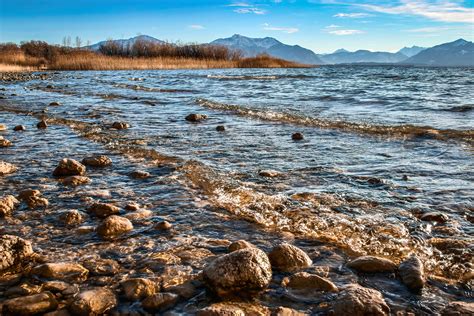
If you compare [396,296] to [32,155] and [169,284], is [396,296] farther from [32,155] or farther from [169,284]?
[32,155]

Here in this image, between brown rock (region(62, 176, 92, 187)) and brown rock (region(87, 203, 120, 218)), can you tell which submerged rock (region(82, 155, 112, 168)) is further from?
brown rock (region(87, 203, 120, 218))

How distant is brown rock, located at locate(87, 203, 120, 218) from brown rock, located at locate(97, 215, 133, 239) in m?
0.32

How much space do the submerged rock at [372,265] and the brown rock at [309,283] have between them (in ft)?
1.02

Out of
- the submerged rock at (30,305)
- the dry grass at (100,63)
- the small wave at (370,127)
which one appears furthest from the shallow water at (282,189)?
the dry grass at (100,63)

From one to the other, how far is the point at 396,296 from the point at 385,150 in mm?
4499

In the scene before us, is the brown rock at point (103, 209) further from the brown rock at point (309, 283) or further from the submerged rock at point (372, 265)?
the submerged rock at point (372, 265)

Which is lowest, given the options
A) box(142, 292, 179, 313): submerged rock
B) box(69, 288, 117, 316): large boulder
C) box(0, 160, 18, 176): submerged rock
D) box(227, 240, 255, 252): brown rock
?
box(142, 292, 179, 313): submerged rock

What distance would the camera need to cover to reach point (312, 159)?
229 inches

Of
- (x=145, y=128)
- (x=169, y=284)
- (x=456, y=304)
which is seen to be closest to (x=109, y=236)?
(x=169, y=284)

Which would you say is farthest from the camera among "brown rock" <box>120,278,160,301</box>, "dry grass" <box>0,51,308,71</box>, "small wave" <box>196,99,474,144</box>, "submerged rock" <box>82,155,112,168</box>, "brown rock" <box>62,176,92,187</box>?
"dry grass" <box>0,51,308,71</box>

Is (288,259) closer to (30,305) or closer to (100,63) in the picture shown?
(30,305)

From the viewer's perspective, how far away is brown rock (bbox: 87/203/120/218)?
362cm

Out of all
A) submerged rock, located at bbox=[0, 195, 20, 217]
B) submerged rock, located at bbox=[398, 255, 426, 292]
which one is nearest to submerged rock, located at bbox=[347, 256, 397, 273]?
submerged rock, located at bbox=[398, 255, 426, 292]

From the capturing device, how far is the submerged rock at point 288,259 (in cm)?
264
